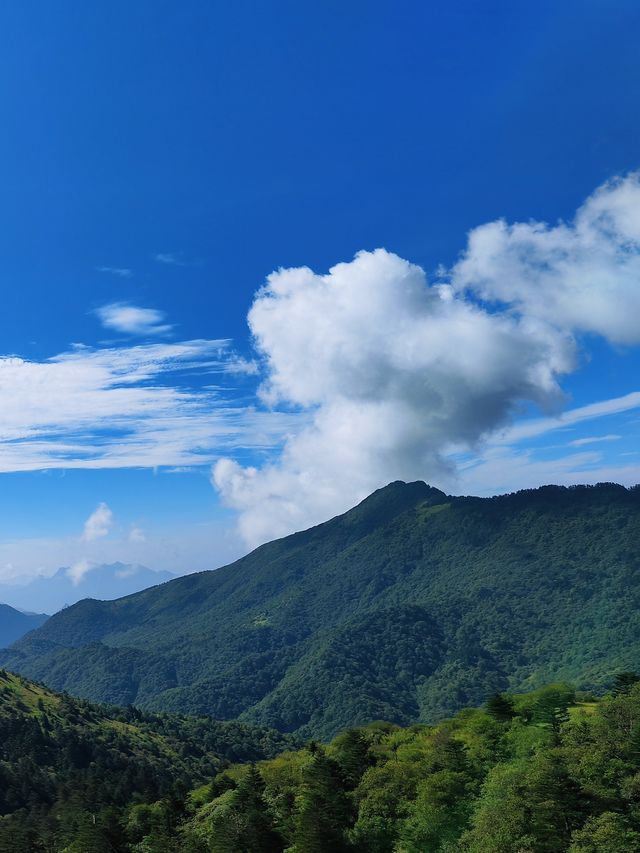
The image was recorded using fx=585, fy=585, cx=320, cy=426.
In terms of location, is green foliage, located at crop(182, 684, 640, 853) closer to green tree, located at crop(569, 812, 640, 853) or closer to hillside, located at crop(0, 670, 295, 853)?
green tree, located at crop(569, 812, 640, 853)

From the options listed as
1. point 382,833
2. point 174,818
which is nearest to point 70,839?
point 174,818

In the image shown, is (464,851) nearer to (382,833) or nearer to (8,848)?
(382,833)

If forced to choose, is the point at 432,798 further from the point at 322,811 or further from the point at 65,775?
the point at 65,775

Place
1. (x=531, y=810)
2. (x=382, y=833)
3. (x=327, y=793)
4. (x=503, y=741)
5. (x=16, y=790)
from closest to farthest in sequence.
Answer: (x=531, y=810) < (x=382, y=833) < (x=327, y=793) < (x=503, y=741) < (x=16, y=790)

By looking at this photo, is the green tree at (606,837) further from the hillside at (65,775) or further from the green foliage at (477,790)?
the hillside at (65,775)

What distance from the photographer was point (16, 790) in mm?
141875

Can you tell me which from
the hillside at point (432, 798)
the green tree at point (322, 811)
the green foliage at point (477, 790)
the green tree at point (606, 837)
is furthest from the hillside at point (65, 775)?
the green tree at point (606, 837)

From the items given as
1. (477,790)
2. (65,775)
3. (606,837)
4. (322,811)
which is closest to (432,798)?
(477,790)

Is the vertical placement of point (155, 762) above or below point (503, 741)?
below

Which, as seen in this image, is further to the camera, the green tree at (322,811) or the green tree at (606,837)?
the green tree at (322,811)

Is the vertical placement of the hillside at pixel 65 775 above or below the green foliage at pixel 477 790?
below

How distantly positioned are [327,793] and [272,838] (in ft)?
25.8

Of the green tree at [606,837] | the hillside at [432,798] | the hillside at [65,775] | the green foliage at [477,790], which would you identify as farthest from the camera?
the hillside at [65,775]

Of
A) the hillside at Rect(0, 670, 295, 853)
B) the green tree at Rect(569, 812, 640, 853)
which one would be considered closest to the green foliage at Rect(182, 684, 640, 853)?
the green tree at Rect(569, 812, 640, 853)
